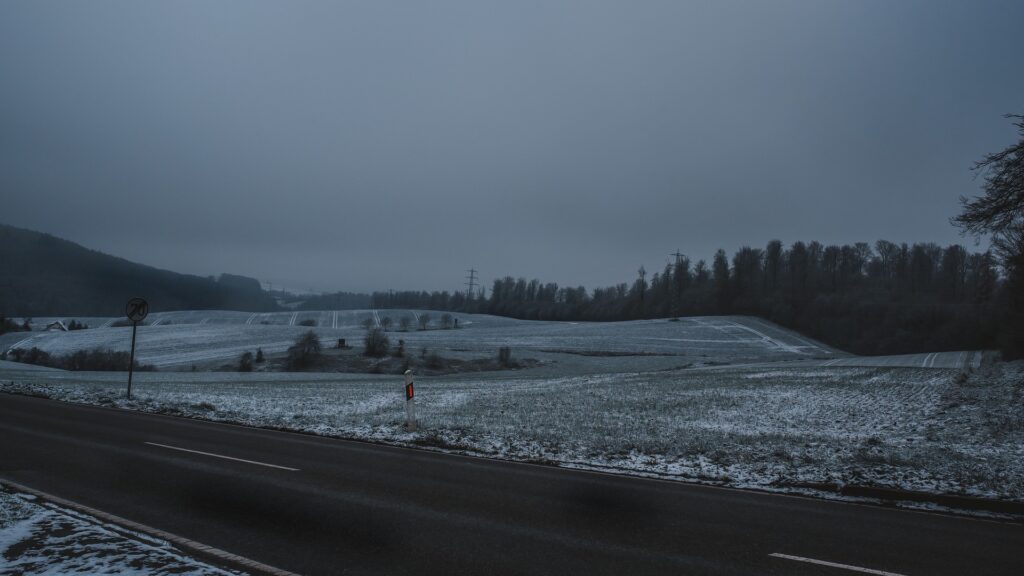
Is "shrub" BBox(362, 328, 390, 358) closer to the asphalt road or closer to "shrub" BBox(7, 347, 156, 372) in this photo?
"shrub" BBox(7, 347, 156, 372)

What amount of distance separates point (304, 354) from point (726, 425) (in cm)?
5296

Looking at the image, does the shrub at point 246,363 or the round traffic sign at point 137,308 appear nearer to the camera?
the round traffic sign at point 137,308

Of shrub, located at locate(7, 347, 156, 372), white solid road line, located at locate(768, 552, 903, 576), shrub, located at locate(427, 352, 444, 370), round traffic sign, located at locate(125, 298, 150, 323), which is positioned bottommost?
shrub, located at locate(7, 347, 156, 372)

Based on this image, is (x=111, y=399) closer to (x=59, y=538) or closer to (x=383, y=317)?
(x=59, y=538)

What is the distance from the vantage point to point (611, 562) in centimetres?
609

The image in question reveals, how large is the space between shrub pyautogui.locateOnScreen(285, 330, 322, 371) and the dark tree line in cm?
7163

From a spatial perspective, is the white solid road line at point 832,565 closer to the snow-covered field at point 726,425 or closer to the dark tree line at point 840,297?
the snow-covered field at point 726,425

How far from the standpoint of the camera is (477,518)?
7.68 m

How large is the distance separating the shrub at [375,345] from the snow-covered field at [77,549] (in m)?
59.1

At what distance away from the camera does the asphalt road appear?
20.1 feet

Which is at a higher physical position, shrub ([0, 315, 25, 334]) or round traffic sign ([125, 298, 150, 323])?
round traffic sign ([125, 298, 150, 323])

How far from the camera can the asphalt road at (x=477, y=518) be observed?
6.12 meters

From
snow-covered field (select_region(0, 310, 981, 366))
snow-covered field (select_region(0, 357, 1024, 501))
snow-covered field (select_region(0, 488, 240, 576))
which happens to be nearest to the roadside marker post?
snow-covered field (select_region(0, 357, 1024, 501))

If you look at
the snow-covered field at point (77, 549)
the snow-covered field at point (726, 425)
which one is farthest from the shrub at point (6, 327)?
the snow-covered field at point (77, 549)
